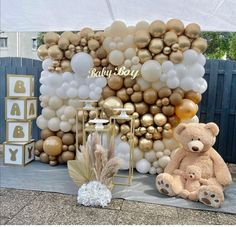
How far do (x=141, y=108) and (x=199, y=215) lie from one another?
1.33 metres

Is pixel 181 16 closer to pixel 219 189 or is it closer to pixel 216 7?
pixel 216 7

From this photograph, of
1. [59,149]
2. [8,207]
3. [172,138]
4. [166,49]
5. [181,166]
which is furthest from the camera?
[59,149]

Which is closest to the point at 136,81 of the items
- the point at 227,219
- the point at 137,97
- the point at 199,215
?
the point at 137,97

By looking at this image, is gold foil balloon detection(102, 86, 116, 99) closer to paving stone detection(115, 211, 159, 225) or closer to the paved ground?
the paved ground

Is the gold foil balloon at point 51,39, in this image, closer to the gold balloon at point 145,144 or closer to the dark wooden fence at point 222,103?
Answer: the gold balloon at point 145,144

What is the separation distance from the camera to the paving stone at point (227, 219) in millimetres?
2203

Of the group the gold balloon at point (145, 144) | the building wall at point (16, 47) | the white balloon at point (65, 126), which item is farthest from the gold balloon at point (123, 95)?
the building wall at point (16, 47)

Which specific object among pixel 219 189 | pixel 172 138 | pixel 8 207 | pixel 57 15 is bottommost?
pixel 8 207

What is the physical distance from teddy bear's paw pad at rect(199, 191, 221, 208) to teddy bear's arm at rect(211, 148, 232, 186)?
0.81 ft

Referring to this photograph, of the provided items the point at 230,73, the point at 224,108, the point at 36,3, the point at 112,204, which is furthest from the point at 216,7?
the point at 112,204

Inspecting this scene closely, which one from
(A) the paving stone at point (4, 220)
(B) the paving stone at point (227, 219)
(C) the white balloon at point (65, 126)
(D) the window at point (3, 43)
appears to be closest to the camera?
(A) the paving stone at point (4, 220)

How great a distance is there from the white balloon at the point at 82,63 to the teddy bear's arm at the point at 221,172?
5.58 ft

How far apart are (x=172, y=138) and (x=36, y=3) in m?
2.16

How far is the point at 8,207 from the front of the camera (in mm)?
2328
